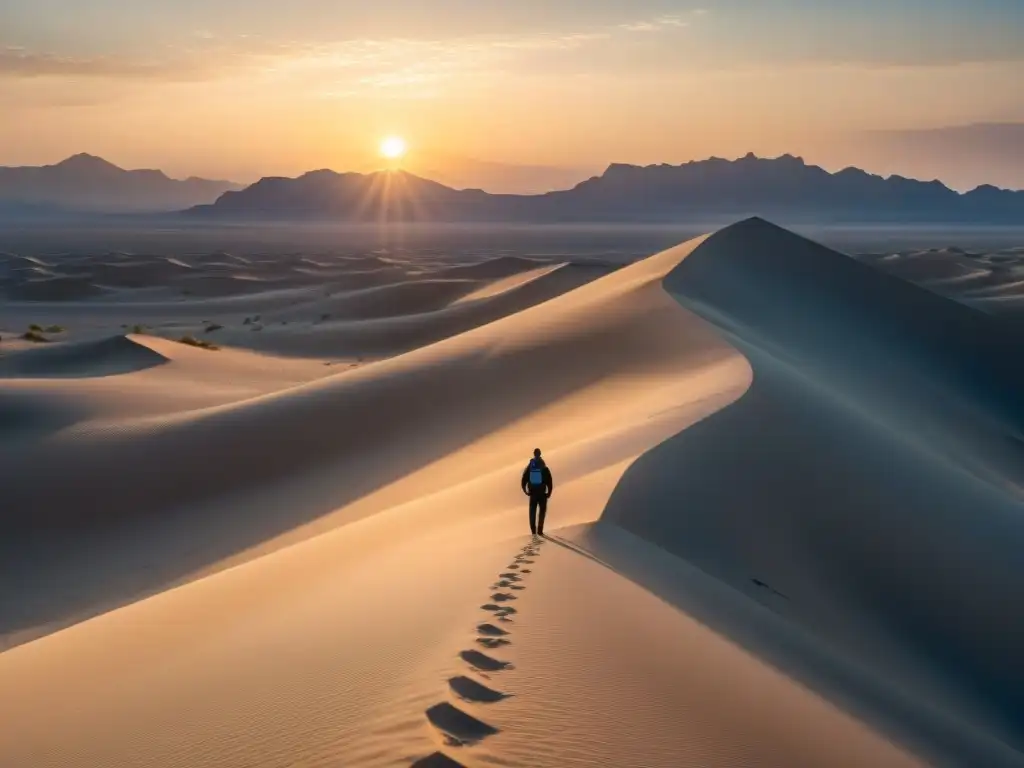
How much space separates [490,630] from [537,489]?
283 cm

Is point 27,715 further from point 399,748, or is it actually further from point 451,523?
point 451,523

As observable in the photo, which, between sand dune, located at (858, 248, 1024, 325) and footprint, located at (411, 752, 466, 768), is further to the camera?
sand dune, located at (858, 248, 1024, 325)

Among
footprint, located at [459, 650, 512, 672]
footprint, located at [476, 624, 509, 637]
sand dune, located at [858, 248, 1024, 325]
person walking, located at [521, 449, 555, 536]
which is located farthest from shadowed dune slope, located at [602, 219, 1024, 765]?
sand dune, located at [858, 248, 1024, 325]

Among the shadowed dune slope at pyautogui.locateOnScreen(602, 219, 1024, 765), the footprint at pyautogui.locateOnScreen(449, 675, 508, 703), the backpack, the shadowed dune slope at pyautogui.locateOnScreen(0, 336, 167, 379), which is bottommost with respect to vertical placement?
the shadowed dune slope at pyautogui.locateOnScreen(0, 336, 167, 379)

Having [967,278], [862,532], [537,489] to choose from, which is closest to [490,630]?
[537,489]

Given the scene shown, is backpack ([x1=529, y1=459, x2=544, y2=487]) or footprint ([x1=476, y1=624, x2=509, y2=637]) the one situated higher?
backpack ([x1=529, y1=459, x2=544, y2=487])

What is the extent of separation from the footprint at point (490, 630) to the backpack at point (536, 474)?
9.16ft

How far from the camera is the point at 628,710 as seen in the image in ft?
17.0

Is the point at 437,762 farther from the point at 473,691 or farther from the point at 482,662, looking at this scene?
the point at 482,662

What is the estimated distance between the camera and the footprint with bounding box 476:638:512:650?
582 centimetres

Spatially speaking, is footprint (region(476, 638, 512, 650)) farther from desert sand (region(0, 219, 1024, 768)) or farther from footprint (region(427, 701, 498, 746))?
footprint (region(427, 701, 498, 746))

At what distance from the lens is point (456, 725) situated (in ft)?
15.2

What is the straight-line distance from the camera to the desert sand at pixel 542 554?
5.44m

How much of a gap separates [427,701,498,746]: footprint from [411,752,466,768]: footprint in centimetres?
18
